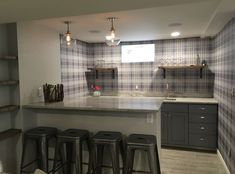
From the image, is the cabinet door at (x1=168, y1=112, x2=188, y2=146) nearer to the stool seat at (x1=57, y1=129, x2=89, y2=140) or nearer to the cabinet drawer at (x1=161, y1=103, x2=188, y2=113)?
the cabinet drawer at (x1=161, y1=103, x2=188, y2=113)

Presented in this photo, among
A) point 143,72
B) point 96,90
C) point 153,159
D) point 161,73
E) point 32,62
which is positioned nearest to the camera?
point 153,159

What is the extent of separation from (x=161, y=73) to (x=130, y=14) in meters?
2.40

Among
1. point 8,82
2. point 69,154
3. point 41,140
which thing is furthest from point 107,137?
point 8,82

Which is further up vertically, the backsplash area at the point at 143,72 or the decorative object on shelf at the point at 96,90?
the backsplash area at the point at 143,72

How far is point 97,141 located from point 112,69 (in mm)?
2883

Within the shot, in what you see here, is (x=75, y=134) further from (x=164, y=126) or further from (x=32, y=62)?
(x=164, y=126)

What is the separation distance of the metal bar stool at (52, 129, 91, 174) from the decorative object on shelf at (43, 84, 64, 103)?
72 cm

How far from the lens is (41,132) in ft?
9.06

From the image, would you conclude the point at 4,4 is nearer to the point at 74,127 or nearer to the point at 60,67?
the point at 74,127

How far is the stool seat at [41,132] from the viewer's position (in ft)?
8.88

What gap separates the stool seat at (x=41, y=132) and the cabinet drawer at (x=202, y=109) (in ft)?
8.52

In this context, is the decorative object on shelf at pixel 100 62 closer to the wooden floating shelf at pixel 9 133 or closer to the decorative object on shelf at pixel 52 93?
the decorative object on shelf at pixel 52 93

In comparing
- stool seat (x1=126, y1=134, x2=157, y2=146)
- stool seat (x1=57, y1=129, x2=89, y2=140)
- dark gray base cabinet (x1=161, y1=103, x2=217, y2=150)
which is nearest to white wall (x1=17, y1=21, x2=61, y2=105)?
stool seat (x1=57, y1=129, x2=89, y2=140)

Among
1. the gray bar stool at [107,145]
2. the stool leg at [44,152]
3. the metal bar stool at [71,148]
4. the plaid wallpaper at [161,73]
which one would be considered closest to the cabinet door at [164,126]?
the plaid wallpaper at [161,73]
